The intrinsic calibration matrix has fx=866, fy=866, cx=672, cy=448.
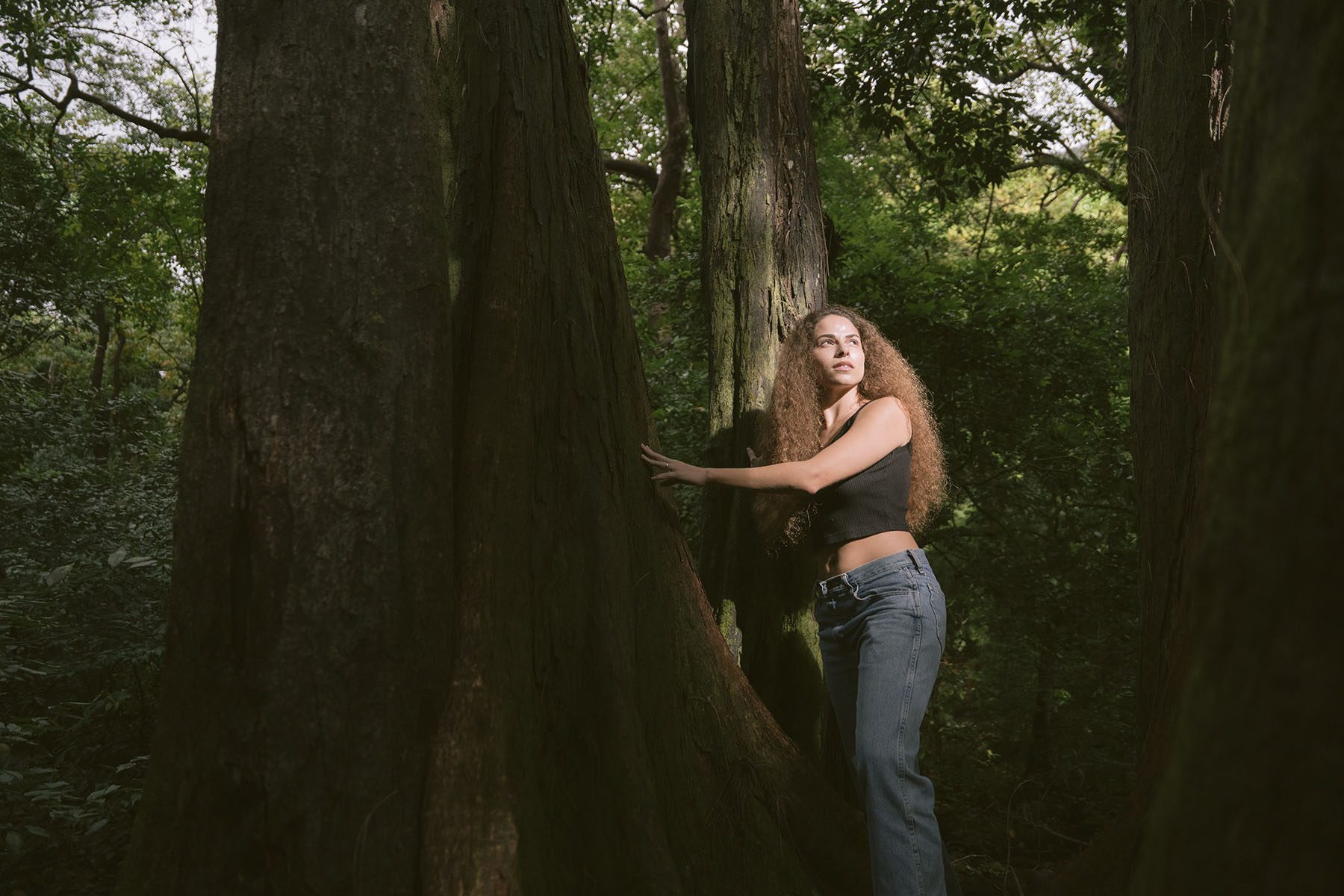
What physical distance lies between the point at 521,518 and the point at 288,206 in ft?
3.43

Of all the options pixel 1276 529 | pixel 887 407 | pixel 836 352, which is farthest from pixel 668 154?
pixel 1276 529

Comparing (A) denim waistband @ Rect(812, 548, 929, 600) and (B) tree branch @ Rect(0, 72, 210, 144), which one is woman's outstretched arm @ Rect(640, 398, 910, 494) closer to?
(A) denim waistband @ Rect(812, 548, 929, 600)

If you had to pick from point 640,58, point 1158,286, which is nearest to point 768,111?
point 1158,286

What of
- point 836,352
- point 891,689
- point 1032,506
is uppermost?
point 836,352

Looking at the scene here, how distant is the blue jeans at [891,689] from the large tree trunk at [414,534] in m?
0.45

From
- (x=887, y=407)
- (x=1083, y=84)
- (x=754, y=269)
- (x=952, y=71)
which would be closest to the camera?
(x=887, y=407)

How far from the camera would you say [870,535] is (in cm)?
314

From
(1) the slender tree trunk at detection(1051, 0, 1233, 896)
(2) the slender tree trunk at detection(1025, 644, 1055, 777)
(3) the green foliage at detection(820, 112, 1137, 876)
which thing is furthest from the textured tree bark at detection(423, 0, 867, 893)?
(2) the slender tree trunk at detection(1025, 644, 1055, 777)

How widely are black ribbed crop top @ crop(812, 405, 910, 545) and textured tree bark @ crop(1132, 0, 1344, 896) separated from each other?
6.58ft

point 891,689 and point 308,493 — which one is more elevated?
point 308,493

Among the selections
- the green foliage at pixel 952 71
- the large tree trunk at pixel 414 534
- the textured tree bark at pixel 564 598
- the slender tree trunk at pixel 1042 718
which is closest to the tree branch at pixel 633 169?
the green foliage at pixel 952 71

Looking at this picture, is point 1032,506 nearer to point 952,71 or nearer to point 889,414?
point 952,71

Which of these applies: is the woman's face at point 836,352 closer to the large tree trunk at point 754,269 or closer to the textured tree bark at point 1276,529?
the large tree trunk at point 754,269

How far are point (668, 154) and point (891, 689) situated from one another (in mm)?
12216
